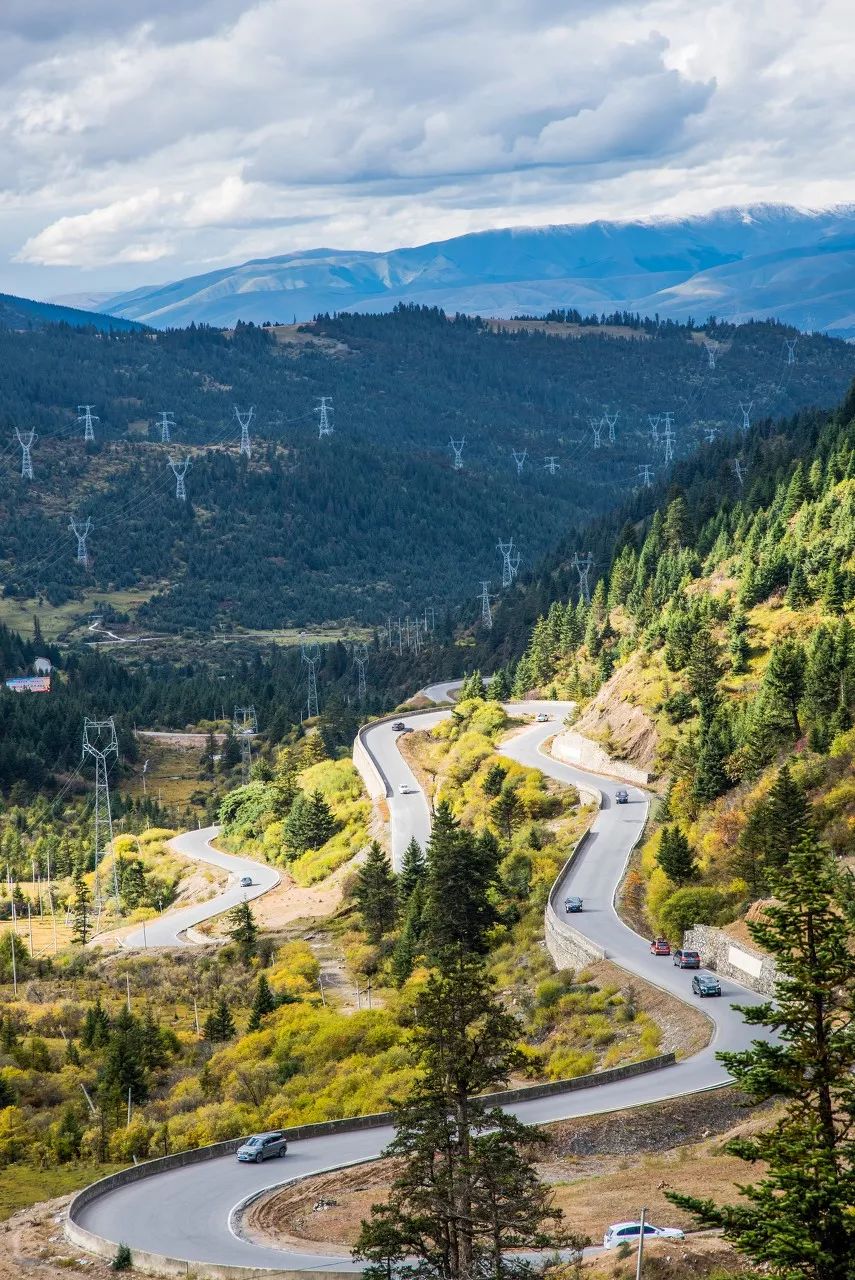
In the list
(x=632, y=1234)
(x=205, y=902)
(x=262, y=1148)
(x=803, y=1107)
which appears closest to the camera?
(x=803, y=1107)

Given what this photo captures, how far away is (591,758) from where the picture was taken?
8956cm

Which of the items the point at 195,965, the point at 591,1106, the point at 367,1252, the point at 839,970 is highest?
the point at 839,970

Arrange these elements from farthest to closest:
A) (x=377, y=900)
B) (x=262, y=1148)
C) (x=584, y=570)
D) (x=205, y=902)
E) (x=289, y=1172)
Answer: (x=584, y=570), (x=205, y=902), (x=377, y=900), (x=262, y=1148), (x=289, y=1172)

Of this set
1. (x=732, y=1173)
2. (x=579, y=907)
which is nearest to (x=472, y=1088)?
(x=732, y=1173)

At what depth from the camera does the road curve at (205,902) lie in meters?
81.4

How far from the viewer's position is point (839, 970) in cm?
2158

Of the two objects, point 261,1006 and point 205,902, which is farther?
point 205,902

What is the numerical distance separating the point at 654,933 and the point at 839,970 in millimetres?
38410

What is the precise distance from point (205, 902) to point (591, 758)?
21.8 metres

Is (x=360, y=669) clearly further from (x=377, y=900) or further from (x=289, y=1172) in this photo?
(x=289, y=1172)

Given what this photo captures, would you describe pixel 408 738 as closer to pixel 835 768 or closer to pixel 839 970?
pixel 835 768

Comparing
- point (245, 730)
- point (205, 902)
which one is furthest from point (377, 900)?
point (245, 730)

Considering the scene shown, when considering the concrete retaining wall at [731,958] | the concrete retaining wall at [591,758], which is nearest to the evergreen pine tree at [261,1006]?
the concrete retaining wall at [731,958]

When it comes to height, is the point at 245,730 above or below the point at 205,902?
below
